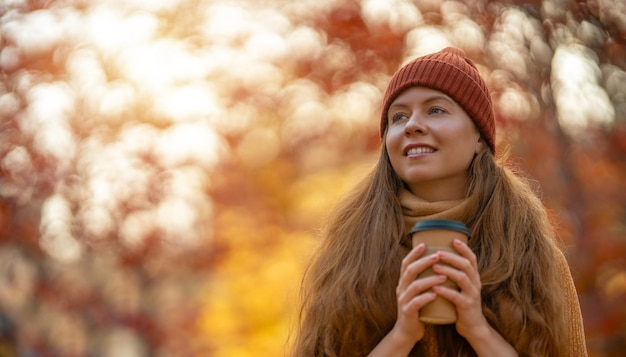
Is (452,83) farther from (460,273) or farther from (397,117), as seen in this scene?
(460,273)

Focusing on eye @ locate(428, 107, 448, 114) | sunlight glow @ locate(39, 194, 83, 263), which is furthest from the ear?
sunlight glow @ locate(39, 194, 83, 263)

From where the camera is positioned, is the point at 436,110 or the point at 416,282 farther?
the point at 436,110

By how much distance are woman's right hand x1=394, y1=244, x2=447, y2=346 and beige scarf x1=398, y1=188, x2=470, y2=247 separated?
0.37 meters

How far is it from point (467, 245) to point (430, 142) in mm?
394

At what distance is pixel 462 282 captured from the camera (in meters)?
2.01

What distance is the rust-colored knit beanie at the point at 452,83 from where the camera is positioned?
8.36 feet

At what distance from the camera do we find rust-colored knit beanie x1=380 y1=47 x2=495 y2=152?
2.55 m

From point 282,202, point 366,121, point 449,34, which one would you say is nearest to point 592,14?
point 449,34

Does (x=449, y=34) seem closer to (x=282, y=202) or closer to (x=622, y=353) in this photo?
(x=282, y=202)

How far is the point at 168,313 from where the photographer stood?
24.5 feet

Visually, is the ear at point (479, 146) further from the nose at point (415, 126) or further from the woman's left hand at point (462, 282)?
the woman's left hand at point (462, 282)

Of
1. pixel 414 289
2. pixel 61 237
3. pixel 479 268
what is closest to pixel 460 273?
pixel 414 289

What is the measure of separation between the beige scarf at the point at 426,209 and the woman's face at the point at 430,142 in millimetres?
50

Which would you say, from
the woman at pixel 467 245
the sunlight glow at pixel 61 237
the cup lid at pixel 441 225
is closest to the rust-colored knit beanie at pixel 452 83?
the woman at pixel 467 245
